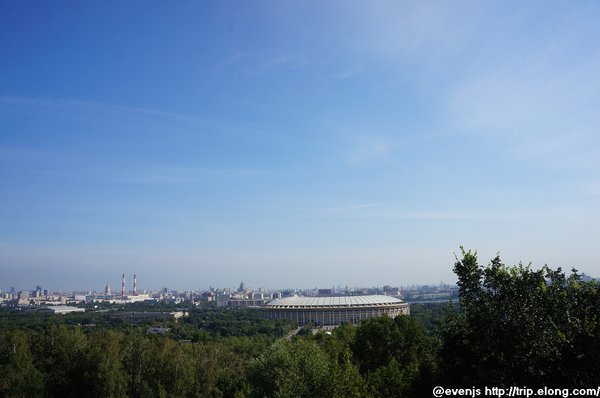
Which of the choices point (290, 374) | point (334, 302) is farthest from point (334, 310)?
point (290, 374)

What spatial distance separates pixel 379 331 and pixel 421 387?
712 inches

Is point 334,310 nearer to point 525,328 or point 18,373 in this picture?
point 18,373

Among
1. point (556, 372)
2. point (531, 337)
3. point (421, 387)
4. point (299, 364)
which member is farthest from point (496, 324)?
point (299, 364)

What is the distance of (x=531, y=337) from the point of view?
16.1 metres

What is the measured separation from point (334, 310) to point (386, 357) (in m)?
77.6

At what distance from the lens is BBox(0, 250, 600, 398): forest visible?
1600cm

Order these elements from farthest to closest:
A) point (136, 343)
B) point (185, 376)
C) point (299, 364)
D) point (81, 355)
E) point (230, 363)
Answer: point (230, 363) < point (136, 343) < point (81, 355) < point (185, 376) < point (299, 364)

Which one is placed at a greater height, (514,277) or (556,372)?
(514,277)

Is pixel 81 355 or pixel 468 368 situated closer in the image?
pixel 468 368

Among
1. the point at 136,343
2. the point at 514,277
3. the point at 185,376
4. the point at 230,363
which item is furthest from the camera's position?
the point at 230,363

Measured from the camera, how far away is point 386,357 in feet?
130

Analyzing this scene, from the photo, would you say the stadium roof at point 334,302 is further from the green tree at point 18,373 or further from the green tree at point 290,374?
the green tree at point 290,374

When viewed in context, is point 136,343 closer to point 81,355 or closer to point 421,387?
point 81,355

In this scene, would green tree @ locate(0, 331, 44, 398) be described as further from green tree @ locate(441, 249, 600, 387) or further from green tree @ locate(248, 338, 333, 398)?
green tree @ locate(441, 249, 600, 387)
